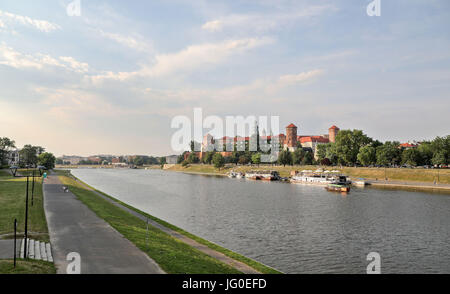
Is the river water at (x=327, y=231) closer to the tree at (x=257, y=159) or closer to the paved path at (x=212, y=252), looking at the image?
the paved path at (x=212, y=252)

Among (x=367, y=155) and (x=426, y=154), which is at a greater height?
(x=426, y=154)

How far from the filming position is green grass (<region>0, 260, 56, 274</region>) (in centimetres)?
1507

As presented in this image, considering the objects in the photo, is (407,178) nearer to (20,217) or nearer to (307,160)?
(307,160)

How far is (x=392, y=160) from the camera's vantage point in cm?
12294

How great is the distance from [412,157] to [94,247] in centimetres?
12525

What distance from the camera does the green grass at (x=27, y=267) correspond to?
15.1 metres

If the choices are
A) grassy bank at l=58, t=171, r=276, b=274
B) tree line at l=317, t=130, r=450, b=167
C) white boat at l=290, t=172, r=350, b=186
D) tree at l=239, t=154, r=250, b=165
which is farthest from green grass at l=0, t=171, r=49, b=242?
tree at l=239, t=154, r=250, b=165

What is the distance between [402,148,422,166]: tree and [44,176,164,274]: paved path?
4712 inches

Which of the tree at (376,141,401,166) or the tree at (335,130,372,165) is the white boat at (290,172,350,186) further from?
the tree at (376,141,401,166)

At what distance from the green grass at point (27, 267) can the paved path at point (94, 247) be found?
45 cm

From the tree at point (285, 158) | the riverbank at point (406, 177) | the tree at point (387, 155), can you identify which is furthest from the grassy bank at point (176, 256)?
the tree at point (285, 158)

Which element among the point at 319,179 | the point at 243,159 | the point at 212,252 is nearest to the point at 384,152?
the point at 319,179

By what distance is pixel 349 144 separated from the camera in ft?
426
